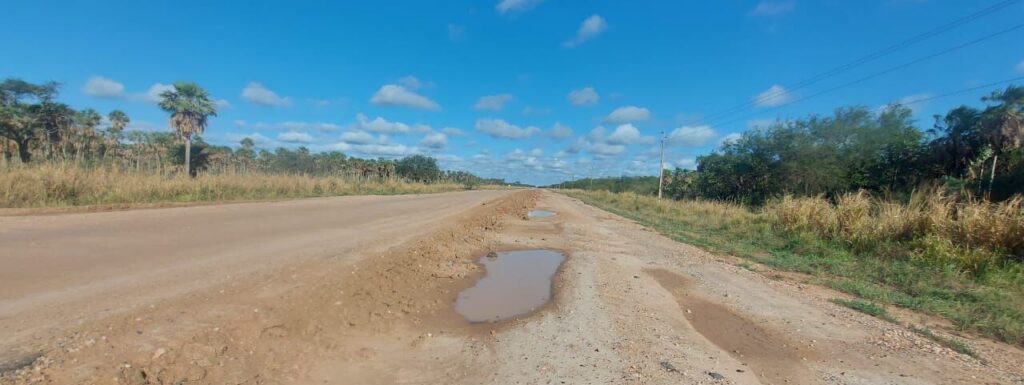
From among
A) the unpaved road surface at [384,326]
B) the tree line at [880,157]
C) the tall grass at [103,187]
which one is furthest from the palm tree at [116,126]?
the tree line at [880,157]

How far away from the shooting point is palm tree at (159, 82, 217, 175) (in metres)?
31.5

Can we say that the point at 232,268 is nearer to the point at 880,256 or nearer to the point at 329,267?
the point at 329,267

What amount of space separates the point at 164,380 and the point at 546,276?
507 cm

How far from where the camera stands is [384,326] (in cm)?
399

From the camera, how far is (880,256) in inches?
360

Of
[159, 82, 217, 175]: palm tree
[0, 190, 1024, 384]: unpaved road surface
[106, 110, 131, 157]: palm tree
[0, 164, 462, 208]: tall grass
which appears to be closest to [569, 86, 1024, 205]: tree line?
[0, 190, 1024, 384]: unpaved road surface

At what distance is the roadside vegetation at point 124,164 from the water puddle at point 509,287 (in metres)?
10.9

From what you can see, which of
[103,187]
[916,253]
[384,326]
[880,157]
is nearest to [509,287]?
[384,326]

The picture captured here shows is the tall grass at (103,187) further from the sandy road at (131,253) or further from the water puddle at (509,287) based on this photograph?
the water puddle at (509,287)

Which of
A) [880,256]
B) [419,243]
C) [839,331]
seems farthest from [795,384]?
[880,256]

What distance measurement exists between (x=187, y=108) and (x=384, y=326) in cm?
3679

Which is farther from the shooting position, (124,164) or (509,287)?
(124,164)

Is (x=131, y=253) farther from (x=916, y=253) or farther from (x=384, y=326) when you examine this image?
(x=916, y=253)

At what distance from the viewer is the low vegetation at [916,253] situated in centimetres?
580
